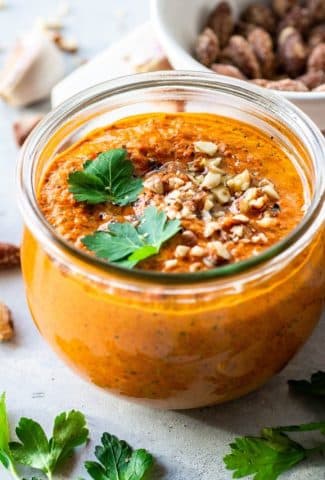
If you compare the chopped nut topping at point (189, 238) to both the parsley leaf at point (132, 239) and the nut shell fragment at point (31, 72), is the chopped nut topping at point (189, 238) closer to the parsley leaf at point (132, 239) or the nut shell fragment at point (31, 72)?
the parsley leaf at point (132, 239)

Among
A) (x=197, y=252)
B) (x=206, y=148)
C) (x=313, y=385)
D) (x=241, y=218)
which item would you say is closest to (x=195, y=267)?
(x=197, y=252)

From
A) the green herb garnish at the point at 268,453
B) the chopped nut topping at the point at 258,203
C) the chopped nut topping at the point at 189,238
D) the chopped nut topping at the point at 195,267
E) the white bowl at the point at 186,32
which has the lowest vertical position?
the green herb garnish at the point at 268,453

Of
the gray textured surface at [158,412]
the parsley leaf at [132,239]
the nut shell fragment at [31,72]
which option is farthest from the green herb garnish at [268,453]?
the nut shell fragment at [31,72]

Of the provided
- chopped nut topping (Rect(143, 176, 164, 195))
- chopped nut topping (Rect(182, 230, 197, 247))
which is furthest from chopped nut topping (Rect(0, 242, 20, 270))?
chopped nut topping (Rect(182, 230, 197, 247))

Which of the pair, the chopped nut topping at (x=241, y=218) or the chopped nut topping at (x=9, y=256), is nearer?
the chopped nut topping at (x=241, y=218)

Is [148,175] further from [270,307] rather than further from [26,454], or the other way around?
[26,454]

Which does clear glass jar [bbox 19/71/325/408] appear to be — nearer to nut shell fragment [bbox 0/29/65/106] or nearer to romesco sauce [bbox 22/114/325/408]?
romesco sauce [bbox 22/114/325/408]
